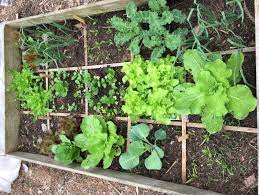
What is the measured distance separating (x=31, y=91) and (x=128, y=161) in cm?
100

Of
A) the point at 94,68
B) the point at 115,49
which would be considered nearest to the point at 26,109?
the point at 94,68

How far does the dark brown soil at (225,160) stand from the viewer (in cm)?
215

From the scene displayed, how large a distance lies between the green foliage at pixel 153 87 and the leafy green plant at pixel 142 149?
5.8 inches

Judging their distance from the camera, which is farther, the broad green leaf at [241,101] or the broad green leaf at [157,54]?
the broad green leaf at [157,54]

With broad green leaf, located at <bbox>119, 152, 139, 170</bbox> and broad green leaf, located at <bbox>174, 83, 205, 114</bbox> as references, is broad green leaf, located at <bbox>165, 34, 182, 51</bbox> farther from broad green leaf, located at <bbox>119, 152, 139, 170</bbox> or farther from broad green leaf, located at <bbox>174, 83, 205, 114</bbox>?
broad green leaf, located at <bbox>119, 152, 139, 170</bbox>

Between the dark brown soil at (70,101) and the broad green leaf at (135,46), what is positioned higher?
the broad green leaf at (135,46)

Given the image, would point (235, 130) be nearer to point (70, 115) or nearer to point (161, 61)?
point (161, 61)

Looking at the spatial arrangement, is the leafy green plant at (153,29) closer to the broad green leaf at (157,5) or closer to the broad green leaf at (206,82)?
the broad green leaf at (157,5)

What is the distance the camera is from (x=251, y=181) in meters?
2.13

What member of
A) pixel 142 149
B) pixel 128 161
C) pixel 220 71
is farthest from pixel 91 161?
pixel 220 71

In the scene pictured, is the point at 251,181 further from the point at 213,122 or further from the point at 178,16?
the point at 178,16

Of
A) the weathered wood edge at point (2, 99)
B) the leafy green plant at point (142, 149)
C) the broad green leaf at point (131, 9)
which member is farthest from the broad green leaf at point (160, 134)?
the weathered wood edge at point (2, 99)

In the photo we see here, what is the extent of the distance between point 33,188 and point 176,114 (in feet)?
5.17

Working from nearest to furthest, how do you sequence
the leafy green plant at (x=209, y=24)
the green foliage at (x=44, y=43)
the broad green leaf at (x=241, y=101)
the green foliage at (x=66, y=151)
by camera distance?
the broad green leaf at (x=241, y=101)
the leafy green plant at (x=209, y=24)
the green foliage at (x=66, y=151)
the green foliage at (x=44, y=43)
